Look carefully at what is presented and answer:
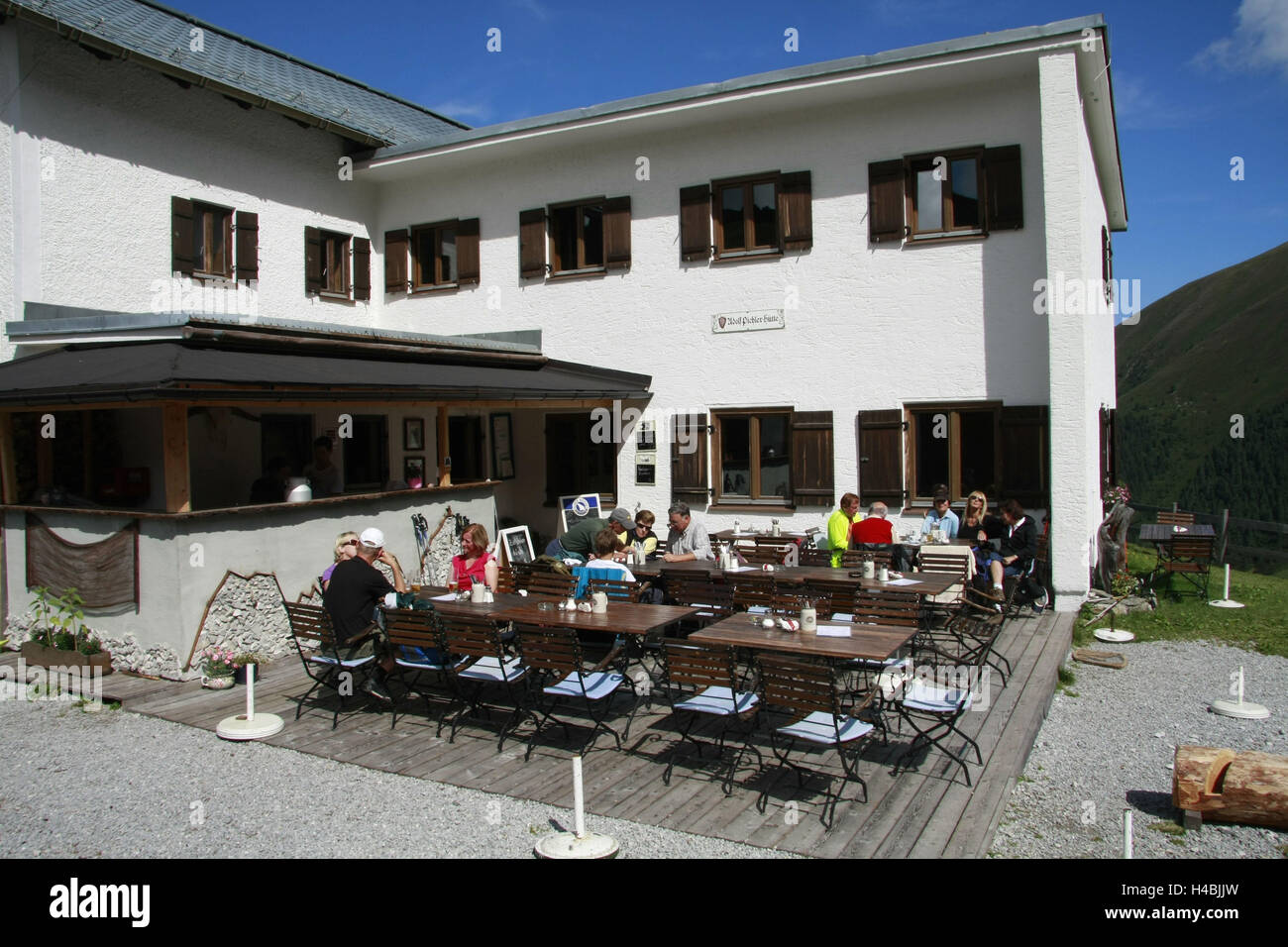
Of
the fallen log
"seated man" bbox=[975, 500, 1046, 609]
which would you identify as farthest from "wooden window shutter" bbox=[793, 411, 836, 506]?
the fallen log

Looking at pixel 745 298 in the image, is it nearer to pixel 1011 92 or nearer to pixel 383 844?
pixel 1011 92

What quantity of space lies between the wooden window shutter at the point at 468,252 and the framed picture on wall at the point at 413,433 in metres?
2.37

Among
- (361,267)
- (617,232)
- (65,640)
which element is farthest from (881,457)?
(361,267)

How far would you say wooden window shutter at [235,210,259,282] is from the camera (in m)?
13.3

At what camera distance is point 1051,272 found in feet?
35.0

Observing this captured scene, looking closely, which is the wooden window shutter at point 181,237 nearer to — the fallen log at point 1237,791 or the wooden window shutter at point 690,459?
the wooden window shutter at point 690,459

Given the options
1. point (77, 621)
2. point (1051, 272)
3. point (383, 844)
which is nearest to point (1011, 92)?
point (1051, 272)

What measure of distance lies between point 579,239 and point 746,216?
9.05 ft

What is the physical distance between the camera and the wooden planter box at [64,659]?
8031 millimetres

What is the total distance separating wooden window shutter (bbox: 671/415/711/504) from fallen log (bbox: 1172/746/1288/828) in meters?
8.32

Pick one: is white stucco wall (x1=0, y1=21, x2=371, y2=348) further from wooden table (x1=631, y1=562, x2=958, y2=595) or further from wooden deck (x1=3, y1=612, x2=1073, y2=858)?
wooden table (x1=631, y1=562, x2=958, y2=595)

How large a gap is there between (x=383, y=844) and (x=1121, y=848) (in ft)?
12.6

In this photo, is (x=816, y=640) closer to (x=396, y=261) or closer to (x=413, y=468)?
(x=413, y=468)

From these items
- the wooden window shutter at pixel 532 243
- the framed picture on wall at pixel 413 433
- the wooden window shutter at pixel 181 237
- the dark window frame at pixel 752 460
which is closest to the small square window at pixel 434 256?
the wooden window shutter at pixel 532 243
